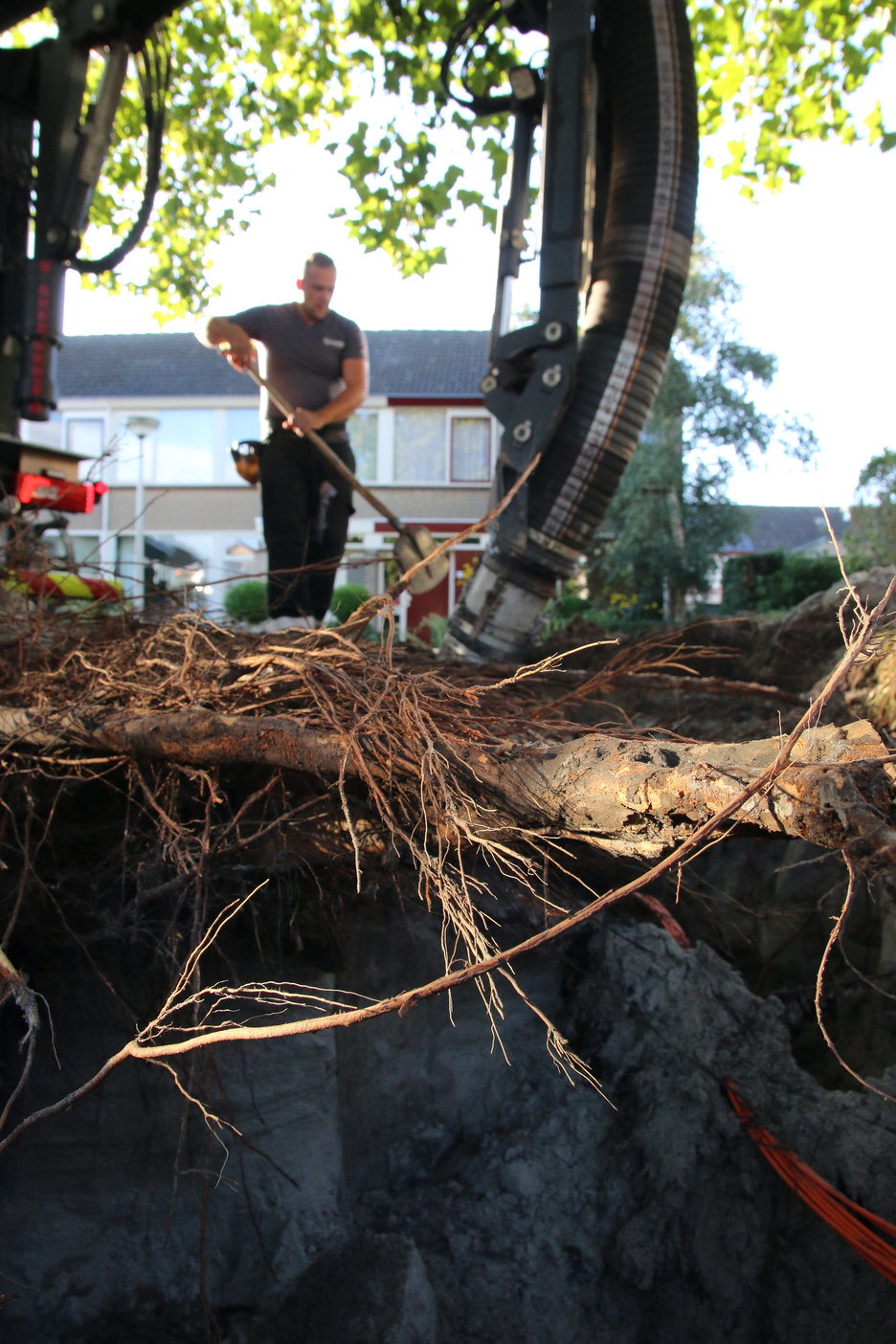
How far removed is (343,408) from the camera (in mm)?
4590

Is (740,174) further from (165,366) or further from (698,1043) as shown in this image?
(165,366)

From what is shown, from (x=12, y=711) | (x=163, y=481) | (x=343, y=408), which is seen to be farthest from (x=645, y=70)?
(x=163, y=481)

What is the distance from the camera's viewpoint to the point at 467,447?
21.3 metres

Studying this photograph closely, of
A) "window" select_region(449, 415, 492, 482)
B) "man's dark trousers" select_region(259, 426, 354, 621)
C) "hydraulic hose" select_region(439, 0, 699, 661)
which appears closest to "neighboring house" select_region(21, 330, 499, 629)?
"window" select_region(449, 415, 492, 482)

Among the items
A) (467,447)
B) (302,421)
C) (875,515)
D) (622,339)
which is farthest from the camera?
(467,447)

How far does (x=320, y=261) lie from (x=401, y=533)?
4.20ft

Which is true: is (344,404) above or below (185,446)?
below

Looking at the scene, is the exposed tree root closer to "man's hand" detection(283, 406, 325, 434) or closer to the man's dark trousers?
the man's dark trousers

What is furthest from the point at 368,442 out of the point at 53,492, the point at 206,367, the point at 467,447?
the point at 53,492

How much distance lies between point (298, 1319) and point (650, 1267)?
86 cm

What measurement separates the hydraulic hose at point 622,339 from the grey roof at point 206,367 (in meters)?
16.9

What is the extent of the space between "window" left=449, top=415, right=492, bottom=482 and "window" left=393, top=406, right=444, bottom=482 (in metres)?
0.32

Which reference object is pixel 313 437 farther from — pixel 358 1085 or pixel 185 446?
pixel 185 446

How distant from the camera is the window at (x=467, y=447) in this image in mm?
21312
